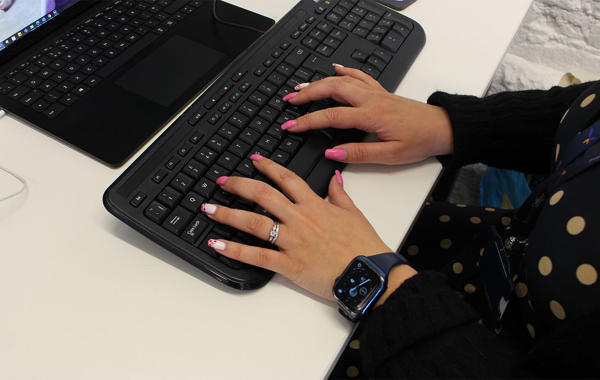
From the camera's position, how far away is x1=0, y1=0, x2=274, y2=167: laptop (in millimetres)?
546

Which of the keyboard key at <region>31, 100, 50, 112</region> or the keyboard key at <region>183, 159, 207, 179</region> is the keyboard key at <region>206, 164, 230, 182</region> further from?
the keyboard key at <region>31, 100, 50, 112</region>

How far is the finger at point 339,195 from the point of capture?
0.50 meters

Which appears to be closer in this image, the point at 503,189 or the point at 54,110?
the point at 54,110

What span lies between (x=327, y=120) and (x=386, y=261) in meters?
0.20

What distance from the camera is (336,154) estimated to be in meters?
0.53

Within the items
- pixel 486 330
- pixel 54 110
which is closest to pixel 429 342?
pixel 486 330

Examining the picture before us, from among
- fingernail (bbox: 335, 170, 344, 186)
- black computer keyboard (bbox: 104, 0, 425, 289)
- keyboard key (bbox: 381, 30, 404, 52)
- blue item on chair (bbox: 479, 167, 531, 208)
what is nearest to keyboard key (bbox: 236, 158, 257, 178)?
black computer keyboard (bbox: 104, 0, 425, 289)

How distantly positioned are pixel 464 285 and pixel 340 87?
0.35 metres

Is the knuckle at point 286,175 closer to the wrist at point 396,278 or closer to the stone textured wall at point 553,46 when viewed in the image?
the wrist at point 396,278

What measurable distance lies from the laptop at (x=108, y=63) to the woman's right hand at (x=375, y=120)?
0.18 metres

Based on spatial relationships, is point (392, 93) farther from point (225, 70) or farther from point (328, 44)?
point (225, 70)

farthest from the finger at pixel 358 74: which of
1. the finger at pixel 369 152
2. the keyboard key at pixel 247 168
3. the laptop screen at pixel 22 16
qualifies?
the laptop screen at pixel 22 16

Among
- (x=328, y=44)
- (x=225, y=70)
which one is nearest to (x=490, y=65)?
(x=328, y=44)

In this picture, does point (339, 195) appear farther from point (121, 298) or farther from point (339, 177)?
point (121, 298)
